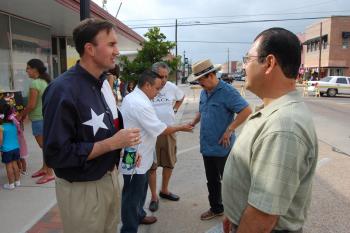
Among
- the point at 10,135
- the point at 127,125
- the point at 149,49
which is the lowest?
the point at 10,135

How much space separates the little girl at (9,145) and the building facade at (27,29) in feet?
13.1

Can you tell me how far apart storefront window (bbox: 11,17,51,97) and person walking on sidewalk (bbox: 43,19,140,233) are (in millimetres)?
10246

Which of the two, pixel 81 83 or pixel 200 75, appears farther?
pixel 200 75

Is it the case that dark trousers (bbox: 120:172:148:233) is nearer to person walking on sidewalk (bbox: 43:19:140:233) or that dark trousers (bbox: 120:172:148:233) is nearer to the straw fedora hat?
person walking on sidewalk (bbox: 43:19:140:233)

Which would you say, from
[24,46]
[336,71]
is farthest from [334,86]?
[24,46]

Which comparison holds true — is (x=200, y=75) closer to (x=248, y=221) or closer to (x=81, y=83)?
(x=81, y=83)

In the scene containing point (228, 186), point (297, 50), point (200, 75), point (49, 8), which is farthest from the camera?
point (49, 8)

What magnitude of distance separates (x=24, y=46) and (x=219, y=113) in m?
10.0

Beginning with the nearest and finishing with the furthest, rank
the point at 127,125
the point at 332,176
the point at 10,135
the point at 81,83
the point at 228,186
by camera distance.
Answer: the point at 228,186, the point at 81,83, the point at 127,125, the point at 10,135, the point at 332,176

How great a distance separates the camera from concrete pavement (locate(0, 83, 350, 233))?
4109mm

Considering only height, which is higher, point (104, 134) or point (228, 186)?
point (104, 134)

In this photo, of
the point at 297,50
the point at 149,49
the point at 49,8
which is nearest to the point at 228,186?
the point at 297,50

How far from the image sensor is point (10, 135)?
17.4 feet

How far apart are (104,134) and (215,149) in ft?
6.96
